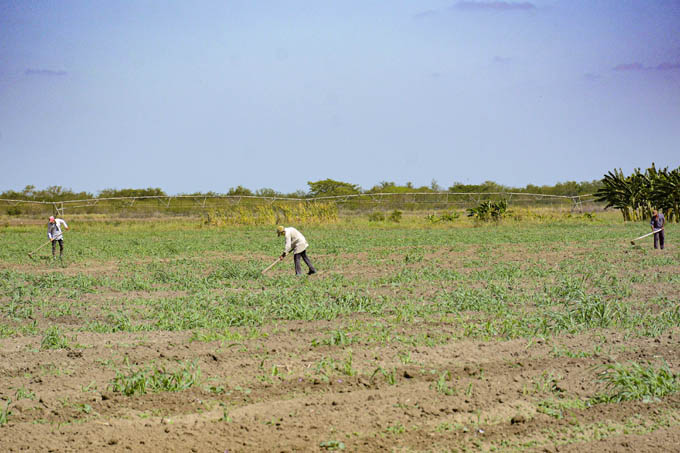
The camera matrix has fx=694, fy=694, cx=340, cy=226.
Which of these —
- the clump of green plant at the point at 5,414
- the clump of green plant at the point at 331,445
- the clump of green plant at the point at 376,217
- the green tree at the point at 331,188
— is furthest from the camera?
the green tree at the point at 331,188

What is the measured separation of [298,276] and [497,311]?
20.1ft

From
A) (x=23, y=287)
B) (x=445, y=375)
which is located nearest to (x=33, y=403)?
(x=445, y=375)

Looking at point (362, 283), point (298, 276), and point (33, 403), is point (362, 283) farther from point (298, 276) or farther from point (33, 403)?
point (33, 403)

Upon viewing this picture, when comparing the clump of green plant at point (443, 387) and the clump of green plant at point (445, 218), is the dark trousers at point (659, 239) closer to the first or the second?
the clump of green plant at point (443, 387)

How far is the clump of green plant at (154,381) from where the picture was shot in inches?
275

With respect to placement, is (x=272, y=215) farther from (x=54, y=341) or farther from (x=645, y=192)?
(x=54, y=341)

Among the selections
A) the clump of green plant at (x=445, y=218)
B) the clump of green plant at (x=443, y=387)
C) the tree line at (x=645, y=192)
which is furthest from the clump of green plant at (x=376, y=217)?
the clump of green plant at (x=443, y=387)

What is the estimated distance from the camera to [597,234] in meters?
29.7

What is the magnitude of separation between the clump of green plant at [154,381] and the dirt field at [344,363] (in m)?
0.02

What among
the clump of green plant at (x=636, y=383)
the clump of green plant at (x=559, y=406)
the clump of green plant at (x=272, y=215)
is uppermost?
the clump of green plant at (x=272, y=215)

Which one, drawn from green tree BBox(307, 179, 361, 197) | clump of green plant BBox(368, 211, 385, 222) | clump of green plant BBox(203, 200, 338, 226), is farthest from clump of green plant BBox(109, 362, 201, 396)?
green tree BBox(307, 179, 361, 197)

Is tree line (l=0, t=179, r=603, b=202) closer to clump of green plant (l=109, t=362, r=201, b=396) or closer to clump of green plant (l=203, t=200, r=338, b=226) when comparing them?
clump of green plant (l=203, t=200, r=338, b=226)

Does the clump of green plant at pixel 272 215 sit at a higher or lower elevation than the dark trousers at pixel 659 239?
higher

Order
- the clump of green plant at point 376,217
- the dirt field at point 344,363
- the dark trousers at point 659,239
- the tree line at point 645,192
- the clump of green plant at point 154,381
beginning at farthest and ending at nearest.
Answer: the clump of green plant at point 376,217 < the tree line at point 645,192 < the dark trousers at point 659,239 < the clump of green plant at point 154,381 < the dirt field at point 344,363
